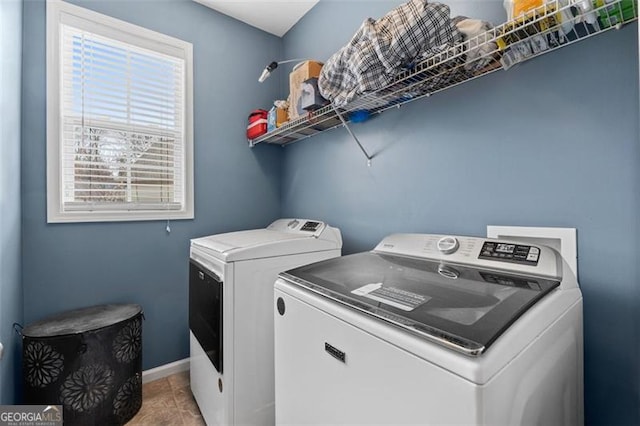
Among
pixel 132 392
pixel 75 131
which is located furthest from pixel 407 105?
pixel 132 392

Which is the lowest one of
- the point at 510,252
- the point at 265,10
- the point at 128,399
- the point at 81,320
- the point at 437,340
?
the point at 128,399

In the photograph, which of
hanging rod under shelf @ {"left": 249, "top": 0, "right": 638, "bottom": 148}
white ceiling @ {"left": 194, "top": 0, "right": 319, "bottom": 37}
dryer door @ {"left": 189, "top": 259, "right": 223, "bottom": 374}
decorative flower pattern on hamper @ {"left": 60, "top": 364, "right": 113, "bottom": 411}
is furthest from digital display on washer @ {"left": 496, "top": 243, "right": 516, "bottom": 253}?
white ceiling @ {"left": 194, "top": 0, "right": 319, "bottom": 37}

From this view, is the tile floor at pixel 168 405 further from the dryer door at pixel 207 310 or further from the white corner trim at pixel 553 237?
the white corner trim at pixel 553 237

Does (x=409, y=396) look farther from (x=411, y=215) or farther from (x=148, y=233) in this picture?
(x=148, y=233)

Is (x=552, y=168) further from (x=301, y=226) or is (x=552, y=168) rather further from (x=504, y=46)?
(x=301, y=226)

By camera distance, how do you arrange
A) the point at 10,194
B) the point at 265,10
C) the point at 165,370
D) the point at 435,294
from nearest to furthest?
the point at 435,294, the point at 10,194, the point at 165,370, the point at 265,10

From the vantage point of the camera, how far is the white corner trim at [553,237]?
3.29 feet

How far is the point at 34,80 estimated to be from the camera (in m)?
1.69

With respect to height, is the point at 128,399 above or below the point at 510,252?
below

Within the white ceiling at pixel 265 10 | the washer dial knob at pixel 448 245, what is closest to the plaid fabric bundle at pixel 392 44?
the washer dial knob at pixel 448 245

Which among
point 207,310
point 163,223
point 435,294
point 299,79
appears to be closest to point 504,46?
point 435,294

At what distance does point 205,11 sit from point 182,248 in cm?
186

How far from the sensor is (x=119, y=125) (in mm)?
1977

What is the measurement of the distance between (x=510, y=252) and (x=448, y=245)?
8.5 inches
